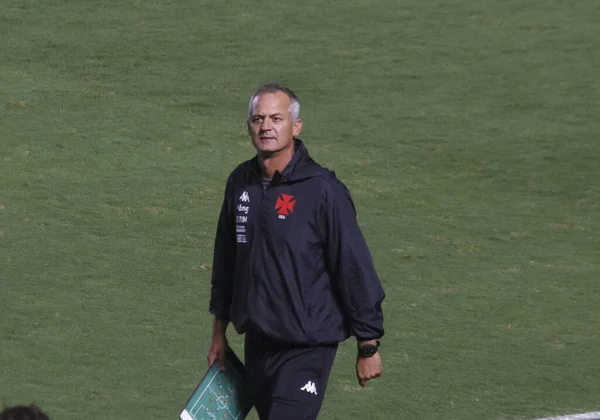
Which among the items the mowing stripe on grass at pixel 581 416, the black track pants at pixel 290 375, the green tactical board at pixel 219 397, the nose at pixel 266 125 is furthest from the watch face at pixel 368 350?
the mowing stripe on grass at pixel 581 416

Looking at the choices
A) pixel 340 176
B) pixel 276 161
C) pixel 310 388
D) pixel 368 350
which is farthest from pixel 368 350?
pixel 340 176

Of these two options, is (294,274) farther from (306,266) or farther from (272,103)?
(272,103)

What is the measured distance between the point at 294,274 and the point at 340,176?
5467 mm

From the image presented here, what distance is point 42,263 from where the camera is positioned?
26.5 feet

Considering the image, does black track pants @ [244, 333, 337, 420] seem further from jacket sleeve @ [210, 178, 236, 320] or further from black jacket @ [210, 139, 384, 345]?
jacket sleeve @ [210, 178, 236, 320]

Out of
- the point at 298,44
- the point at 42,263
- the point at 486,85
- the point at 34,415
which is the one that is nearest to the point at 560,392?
the point at 42,263

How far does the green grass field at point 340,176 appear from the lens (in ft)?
22.1

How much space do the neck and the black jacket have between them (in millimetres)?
55

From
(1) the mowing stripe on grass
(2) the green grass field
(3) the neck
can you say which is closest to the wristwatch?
(3) the neck

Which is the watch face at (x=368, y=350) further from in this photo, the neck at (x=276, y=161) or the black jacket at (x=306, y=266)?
the neck at (x=276, y=161)

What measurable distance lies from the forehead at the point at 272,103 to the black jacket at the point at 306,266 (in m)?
0.21

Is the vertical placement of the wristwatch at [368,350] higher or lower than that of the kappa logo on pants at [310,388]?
higher

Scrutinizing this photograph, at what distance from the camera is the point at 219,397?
469cm

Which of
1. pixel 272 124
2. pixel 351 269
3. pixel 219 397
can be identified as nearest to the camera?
pixel 351 269
